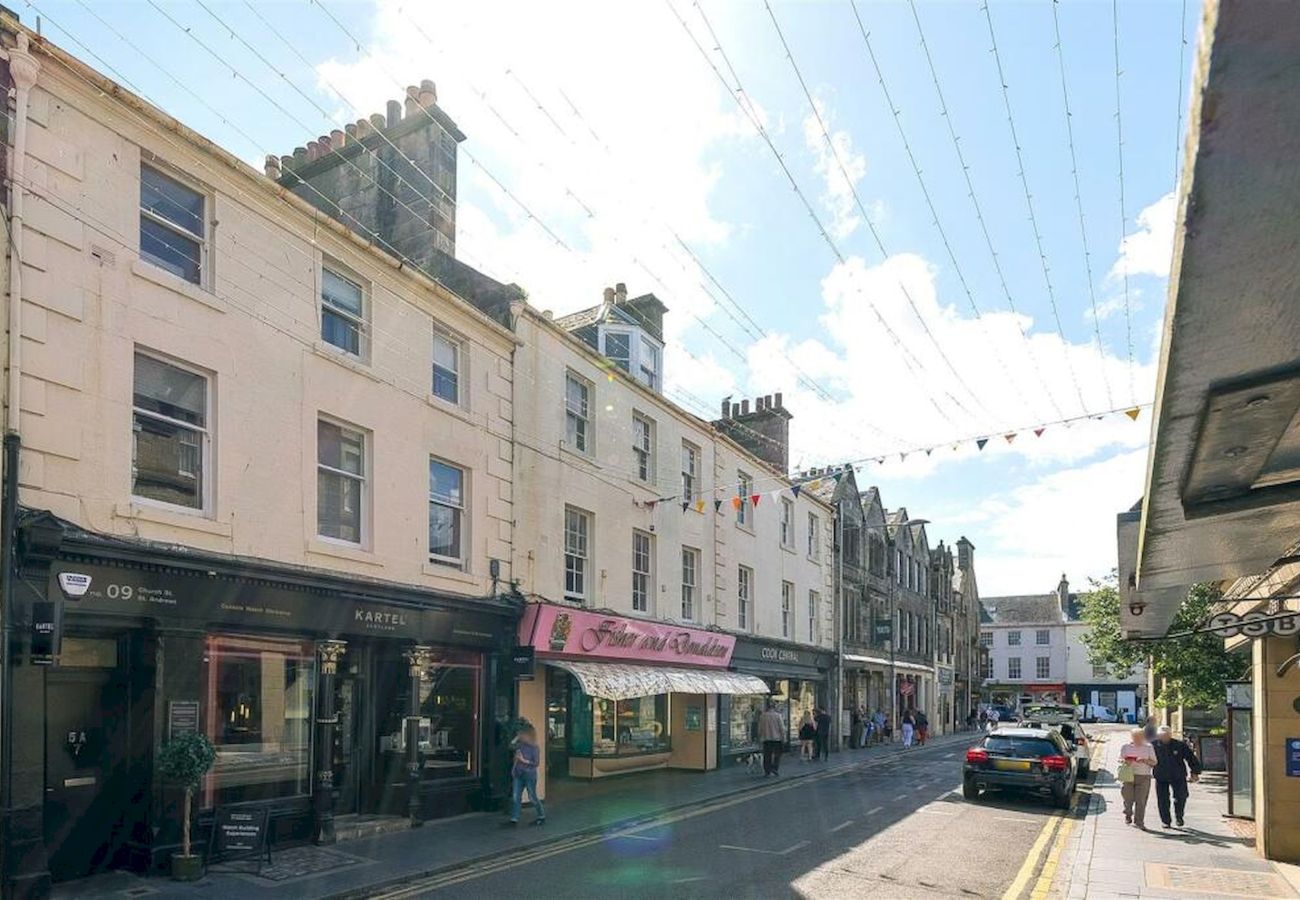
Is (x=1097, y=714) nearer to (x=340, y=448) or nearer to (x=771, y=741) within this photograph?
(x=771, y=741)

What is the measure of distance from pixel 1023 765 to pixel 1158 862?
5872 millimetres

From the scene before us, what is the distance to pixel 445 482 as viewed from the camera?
51.5 feet

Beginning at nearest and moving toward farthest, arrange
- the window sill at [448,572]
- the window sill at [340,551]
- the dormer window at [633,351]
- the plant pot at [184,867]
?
1. the plant pot at [184,867]
2. the window sill at [340,551]
3. the window sill at [448,572]
4. the dormer window at [633,351]

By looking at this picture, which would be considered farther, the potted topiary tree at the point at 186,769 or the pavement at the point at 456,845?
the potted topiary tree at the point at 186,769

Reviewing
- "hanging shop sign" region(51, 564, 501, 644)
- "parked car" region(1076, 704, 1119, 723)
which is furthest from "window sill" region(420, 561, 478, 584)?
"parked car" region(1076, 704, 1119, 723)

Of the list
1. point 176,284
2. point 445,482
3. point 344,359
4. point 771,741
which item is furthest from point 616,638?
point 176,284

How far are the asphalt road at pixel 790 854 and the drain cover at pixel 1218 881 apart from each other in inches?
64.1

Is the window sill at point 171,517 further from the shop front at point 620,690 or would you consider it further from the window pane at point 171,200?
the shop front at point 620,690

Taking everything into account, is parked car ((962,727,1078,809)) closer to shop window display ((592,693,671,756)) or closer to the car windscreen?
the car windscreen

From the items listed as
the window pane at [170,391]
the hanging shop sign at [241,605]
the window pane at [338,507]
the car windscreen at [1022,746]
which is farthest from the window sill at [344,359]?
the car windscreen at [1022,746]

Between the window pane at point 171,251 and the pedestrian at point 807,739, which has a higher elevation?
the window pane at point 171,251

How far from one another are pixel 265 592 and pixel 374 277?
5.04 metres

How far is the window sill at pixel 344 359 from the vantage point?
1305 cm

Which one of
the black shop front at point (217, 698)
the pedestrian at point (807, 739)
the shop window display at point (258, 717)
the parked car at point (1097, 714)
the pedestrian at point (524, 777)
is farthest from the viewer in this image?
the parked car at point (1097, 714)
